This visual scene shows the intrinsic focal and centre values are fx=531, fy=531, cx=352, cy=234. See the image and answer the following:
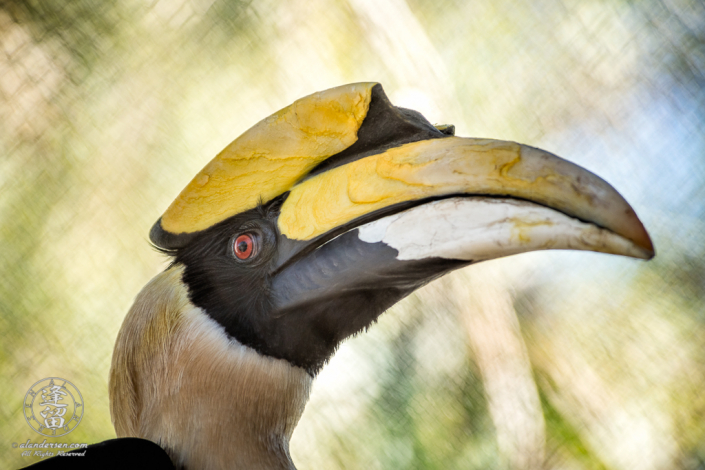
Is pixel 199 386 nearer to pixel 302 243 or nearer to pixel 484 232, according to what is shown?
pixel 302 243

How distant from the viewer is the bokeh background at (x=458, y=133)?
1342 millimetres

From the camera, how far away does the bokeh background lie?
1.34 meters

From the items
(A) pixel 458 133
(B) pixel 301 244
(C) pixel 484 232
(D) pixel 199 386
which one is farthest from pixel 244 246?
(A) pixel 458 133

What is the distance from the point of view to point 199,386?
0.87 meters

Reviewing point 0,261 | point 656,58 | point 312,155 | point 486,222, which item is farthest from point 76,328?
Answer: point 656,58

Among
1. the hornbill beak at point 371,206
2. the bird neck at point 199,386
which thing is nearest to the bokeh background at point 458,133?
the bird neck at point 199,386

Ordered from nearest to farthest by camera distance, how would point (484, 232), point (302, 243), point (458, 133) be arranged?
point (484, 232), point (302, 243), point (458, 133)

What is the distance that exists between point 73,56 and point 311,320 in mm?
1028

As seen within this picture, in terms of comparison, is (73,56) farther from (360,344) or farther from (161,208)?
(360,344)

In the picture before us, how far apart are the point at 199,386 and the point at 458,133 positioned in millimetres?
1074

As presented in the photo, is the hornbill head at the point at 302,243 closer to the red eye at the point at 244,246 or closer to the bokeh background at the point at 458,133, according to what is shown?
the red eye at the point at 244,246

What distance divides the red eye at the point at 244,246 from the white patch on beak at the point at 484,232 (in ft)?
0.74

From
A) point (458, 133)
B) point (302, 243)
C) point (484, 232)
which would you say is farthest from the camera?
point (458, 133)

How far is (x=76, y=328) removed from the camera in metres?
1.33
